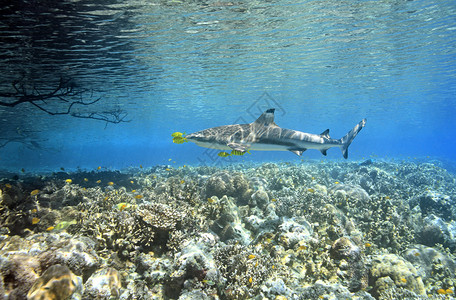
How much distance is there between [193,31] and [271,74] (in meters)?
12.4

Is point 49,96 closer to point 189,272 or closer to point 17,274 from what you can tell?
point 17,274

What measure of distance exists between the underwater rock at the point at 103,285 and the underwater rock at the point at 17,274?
0.72 metres

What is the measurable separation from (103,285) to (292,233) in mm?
4792

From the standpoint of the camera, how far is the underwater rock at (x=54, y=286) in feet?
9.02

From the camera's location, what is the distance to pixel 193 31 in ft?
41.1

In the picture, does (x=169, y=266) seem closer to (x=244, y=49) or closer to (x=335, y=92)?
(x=244, y=49)

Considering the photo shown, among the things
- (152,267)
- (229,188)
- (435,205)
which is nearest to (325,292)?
(152,267)

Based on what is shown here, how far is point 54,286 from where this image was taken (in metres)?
2.85

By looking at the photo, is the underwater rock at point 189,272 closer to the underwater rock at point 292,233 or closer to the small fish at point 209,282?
the small fish at point 209,282

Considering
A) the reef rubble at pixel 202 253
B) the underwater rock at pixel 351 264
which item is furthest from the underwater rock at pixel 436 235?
the underwater rock at pixel 351 264

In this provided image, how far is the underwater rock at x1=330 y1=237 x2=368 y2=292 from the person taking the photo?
5.18 m

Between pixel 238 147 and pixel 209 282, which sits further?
pixel 238 147

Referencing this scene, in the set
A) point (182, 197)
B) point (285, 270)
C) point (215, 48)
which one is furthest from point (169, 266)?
point (215, 48)

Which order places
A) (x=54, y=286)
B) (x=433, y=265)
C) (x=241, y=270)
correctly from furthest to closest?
(x=433, y=265) < (x=241, y=270) < (x=54, y=286)
